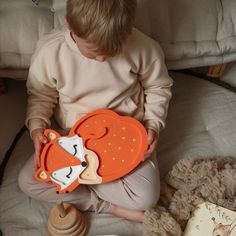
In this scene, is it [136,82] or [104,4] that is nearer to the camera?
[104,4]

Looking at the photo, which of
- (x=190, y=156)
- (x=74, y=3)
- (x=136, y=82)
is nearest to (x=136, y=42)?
(x=136, y=82)

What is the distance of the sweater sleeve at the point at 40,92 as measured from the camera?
35.4 inches

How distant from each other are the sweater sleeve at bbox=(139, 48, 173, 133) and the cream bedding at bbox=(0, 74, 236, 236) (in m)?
0.15

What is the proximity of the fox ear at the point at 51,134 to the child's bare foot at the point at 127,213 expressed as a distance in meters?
0.23

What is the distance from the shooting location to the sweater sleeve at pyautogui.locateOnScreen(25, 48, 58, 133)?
0.90 m

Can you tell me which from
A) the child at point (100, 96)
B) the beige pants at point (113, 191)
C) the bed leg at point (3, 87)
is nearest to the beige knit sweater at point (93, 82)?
the child at point (100, 96)

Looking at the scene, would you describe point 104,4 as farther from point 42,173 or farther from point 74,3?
point 42,173

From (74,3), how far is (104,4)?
0.20 ft

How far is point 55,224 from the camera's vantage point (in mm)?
898

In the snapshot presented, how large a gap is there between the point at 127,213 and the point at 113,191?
2.6 inches

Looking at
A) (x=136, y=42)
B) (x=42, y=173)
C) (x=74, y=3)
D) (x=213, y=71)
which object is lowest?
(x=42, y=173)

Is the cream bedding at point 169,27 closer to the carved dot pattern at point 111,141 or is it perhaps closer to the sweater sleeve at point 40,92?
the sweater sleeve at point 40,92

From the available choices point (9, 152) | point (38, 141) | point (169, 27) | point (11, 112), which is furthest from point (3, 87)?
point (169, 27)

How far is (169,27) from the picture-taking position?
1028 mm
